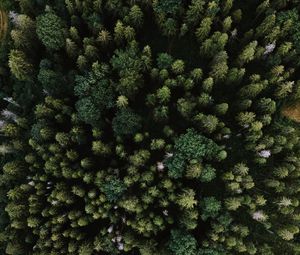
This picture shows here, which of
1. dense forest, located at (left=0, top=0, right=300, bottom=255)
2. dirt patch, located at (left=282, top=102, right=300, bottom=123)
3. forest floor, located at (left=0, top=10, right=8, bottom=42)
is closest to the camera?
dense forest, located at (left=0, top=0, right=300, bottom=255)

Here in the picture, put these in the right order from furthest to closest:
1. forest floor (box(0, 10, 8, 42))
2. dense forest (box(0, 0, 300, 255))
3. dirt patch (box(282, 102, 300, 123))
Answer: forest floor (box(0, 10, 8, 42)) < dirt patch (box(282, 102, 300, 123)) < dense forest (box(0, 0, 300, 255))

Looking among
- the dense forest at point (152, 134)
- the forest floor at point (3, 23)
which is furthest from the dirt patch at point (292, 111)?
the forest floor at point (3, 23)

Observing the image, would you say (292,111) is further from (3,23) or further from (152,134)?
(3,23)

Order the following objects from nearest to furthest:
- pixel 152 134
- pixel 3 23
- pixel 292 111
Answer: pixel 152 134
pixel 292 111
pixel 3 23

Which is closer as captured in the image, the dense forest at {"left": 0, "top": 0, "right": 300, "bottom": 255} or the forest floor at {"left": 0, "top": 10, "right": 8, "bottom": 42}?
the dense forest at {"left": 0, "top": 0, "right": 300, "bottom": 255}

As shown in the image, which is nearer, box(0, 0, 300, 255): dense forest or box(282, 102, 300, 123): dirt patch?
box(0, 0, 300, 255): dense forest

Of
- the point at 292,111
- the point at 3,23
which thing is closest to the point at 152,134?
the point at 292,111

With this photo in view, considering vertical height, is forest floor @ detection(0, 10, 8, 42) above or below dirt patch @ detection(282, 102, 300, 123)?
above

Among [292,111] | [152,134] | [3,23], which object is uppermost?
[3,23]

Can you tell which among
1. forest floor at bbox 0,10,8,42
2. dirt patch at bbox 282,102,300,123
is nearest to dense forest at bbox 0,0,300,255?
dirt patch at bbox 282,102,300,123

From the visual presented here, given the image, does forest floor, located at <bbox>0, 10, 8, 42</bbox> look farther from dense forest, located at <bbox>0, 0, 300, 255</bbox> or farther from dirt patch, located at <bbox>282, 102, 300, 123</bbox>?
dirt patch, located at <bbox>282, 102, 300, 123</bbox>
